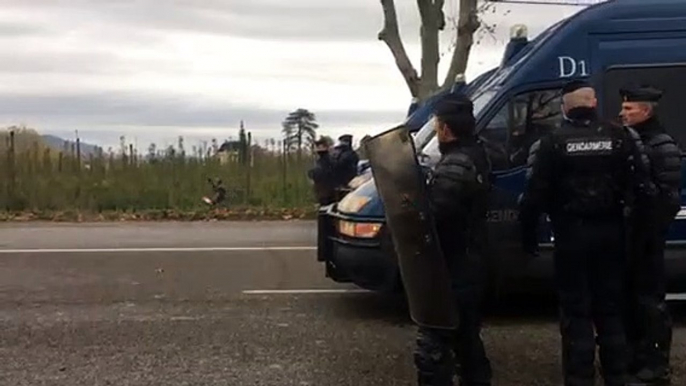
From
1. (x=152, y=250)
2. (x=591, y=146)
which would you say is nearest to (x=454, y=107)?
(x=591, y=146)

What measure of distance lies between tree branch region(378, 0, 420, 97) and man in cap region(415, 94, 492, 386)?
13.9 m

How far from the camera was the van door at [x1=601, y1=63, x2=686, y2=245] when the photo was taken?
8070mm

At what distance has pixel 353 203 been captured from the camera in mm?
8141

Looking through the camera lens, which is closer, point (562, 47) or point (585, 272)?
point (585, 272)

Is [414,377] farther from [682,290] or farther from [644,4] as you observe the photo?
[644,4]

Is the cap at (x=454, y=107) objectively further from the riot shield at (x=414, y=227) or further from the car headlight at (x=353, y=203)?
the car headlight at (x=353, y=203)

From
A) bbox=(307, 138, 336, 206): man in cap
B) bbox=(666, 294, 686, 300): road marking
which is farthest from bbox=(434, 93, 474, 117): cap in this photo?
bbox=(307, 138, 336, 206): man in cap

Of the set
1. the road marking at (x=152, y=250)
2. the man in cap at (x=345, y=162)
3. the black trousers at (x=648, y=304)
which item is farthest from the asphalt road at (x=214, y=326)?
the man in cap at (x=345, y=162)

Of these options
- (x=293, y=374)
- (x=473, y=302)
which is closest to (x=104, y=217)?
(x=293, y=374)

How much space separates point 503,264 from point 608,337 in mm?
1967

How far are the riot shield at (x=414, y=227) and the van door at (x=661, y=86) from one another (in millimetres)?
2953

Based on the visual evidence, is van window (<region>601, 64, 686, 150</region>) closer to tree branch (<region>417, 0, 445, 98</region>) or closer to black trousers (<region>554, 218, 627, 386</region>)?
black trousers (<region>554, 218, 627, 386</region>)

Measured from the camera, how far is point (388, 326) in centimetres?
823

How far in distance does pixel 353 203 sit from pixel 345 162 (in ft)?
14.6
